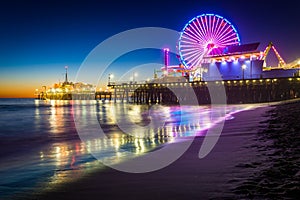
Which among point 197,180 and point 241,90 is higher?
point 241,90

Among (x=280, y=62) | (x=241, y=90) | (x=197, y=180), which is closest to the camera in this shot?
(x=197, y=180)

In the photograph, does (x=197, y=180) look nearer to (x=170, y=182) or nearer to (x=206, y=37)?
(x=170, y=182)

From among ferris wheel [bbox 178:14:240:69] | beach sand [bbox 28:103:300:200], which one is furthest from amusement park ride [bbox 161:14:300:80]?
beach sand [bbox 28:103:300:200]

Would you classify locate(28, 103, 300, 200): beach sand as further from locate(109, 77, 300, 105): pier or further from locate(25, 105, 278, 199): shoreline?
locate(109, 77, 300, 105): pier

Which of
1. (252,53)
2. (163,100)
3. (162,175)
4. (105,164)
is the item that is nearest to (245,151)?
(162,175)

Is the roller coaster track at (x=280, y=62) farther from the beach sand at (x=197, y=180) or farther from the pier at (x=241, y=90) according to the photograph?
the beach sand at (x=197, y=180)

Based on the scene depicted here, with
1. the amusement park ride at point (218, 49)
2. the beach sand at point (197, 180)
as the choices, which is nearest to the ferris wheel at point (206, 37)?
the amusement park ride at point (218, 49)

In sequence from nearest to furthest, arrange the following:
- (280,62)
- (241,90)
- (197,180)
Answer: (197,180) < (241,90) < (280,62)

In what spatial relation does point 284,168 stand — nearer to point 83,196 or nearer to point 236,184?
point 236,184

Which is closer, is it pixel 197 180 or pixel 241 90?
pixel 197 180

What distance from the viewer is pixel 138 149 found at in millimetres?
9172

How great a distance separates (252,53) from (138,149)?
4129cm

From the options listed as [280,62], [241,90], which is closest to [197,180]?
[241,90]

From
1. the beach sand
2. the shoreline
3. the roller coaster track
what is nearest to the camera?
the beach sand
